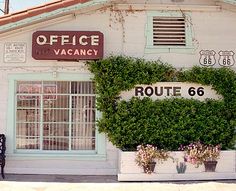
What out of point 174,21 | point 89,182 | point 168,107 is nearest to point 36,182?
point 89,182

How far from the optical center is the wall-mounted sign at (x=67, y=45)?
10203 millimetres

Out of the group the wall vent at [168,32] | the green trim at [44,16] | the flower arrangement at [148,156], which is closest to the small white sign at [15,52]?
the green trim at [44,16]

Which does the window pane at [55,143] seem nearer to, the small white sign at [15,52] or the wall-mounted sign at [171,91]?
the wall-mounted sign at [171,91]

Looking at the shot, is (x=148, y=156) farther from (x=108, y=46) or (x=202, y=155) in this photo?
(x=108, y=46)

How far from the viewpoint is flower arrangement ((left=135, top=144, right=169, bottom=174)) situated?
9.45 meters

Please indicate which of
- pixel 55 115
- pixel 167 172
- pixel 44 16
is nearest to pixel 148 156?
pixel 167 172

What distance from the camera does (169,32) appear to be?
10.7 meters

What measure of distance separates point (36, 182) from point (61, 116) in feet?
6.47

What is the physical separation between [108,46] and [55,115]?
225 cm

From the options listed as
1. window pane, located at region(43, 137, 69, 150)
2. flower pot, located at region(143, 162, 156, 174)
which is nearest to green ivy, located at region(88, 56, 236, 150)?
flower pot, located at region(143, 162, 156, 174)
